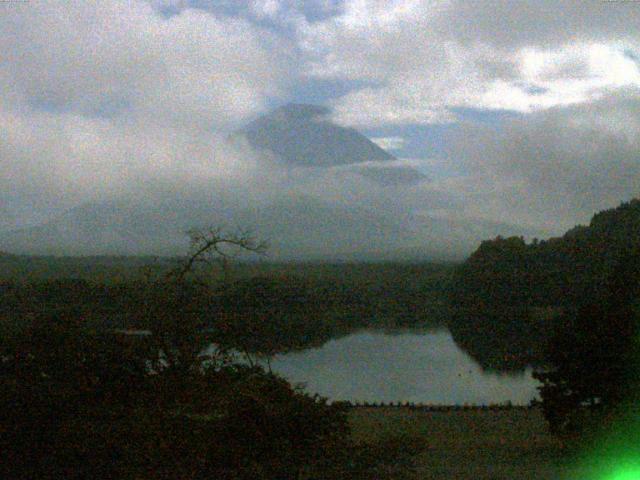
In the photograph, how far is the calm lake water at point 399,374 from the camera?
15742 mm

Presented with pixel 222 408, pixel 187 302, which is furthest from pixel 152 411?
pixel 187 302

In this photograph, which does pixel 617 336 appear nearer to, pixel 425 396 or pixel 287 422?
pixel 287 422

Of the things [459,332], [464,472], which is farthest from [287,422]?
[459,332]

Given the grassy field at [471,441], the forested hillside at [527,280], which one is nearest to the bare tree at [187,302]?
the grassy field at [471,441]

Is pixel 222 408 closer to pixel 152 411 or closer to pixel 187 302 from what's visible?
pixel 152 411

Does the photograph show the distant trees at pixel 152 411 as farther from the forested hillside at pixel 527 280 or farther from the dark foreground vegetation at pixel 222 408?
the forested hillside at pixel 527 280

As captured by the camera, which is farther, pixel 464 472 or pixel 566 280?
pixel 566 280

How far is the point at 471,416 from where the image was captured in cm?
1108

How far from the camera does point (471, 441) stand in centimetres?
863

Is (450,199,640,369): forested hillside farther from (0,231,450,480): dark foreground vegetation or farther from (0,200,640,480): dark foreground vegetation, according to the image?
(0,231,450,480): dark foreground vegetation

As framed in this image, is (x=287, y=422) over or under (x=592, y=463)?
over

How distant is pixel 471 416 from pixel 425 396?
4.95 metres

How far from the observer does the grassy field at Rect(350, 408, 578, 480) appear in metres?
5.05

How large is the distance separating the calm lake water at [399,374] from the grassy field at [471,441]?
2.85 m
